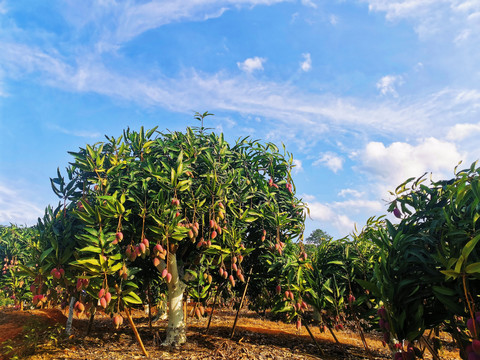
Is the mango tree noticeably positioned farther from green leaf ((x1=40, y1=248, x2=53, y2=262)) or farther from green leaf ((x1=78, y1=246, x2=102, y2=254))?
green leaf ((x1=40, y1=248, x2=53, y2=262))

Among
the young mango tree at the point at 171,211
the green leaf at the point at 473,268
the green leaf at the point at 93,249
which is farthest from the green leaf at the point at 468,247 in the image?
the green leaf at the point at 93,249

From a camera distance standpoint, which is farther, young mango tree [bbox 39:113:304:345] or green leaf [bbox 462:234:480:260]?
young mango tree [bbox 39:113:304:345]

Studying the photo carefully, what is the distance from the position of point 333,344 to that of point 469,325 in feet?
19.2

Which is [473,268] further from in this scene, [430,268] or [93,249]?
[93,249]

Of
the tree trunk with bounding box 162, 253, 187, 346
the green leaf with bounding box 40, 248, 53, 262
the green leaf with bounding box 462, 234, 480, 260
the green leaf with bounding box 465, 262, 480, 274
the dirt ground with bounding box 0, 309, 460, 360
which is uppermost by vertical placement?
the green leaf with bounding box 462, 234, 480, 260

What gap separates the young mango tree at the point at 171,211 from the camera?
4.68 m

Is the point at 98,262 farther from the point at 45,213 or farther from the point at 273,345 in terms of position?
the point at 273,345

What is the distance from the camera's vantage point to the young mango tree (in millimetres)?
4684

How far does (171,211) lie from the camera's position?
476cm

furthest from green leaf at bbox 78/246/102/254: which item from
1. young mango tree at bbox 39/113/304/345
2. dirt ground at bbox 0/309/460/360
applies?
dirt ground at bbox 0/309/460/360

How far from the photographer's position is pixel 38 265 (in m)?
5.06

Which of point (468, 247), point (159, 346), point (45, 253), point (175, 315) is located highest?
point (468, 247)

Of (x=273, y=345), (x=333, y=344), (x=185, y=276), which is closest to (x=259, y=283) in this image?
(x=273, y=345)

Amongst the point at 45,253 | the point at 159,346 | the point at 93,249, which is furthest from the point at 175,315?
the point at 45,253
